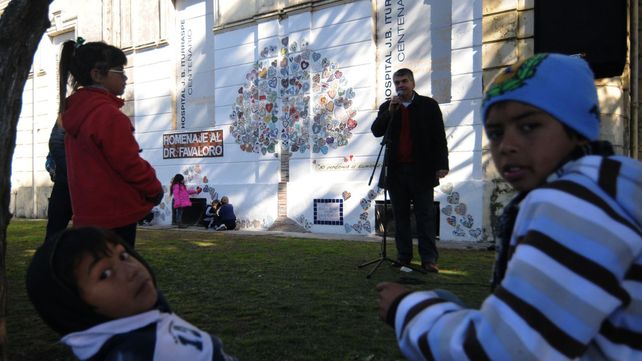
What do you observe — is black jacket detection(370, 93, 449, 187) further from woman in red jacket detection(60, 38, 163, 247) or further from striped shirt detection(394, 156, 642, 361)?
striped shirt detection(394, 156, 642, 361)

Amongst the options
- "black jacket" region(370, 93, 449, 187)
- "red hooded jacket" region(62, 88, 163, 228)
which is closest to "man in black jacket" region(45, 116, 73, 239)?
"red hooded jacket" region(62, 88, 163, 228)

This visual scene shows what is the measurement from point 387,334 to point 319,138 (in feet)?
23.0

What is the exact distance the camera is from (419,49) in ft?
28.2

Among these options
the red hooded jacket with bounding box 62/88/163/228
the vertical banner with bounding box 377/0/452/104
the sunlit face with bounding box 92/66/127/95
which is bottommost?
the red hooded jacket with bounding box 62/88/163/228

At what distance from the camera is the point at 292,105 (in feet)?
33.0

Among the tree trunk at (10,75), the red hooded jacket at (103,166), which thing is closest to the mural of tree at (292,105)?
the red hooded jacket at (103,166)

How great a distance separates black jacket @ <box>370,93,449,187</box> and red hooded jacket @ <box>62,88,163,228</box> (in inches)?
107

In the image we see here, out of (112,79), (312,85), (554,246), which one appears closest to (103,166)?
(112,79)

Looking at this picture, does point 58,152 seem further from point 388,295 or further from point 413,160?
point 388,295

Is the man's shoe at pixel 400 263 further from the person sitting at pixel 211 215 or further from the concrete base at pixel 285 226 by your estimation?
the person sitting at pixel 211 215

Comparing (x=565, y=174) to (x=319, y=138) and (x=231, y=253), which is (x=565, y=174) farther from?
(x=319, y=138)

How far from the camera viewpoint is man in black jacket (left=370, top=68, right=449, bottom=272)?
4.86 metres

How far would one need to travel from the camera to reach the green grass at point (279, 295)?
2.68 m

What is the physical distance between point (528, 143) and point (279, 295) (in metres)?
3.19
